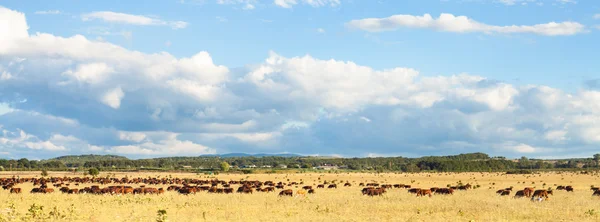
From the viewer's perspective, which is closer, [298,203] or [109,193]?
→ [298,203]

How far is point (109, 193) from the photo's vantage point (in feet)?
161

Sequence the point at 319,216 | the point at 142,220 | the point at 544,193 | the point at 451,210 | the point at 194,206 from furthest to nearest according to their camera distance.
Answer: the point at 544,193 → the point at 194,206 → the point at 451,210 → the point at 319,216 → the point at 142,220

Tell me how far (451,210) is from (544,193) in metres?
13.5

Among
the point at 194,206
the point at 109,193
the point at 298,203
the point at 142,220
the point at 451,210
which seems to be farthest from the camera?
the point at 109,193

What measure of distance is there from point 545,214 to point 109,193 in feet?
108

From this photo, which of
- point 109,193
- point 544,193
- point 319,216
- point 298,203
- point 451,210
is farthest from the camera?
point 109,193

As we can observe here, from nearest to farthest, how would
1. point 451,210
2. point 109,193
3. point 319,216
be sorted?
1. point 319,216
2. point 451,210
3. point 109,193

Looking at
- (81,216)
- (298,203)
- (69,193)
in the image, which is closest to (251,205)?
(298,203)

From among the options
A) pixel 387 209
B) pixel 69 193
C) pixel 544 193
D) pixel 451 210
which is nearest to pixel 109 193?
pixel 69 193

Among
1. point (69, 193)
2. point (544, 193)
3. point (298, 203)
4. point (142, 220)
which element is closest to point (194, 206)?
point (298, 203)

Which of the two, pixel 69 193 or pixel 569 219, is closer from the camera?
pixel 569 219

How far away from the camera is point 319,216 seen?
2967cm

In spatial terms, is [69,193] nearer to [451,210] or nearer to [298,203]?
[298,203]

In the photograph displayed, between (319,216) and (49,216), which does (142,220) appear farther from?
(319,216)
